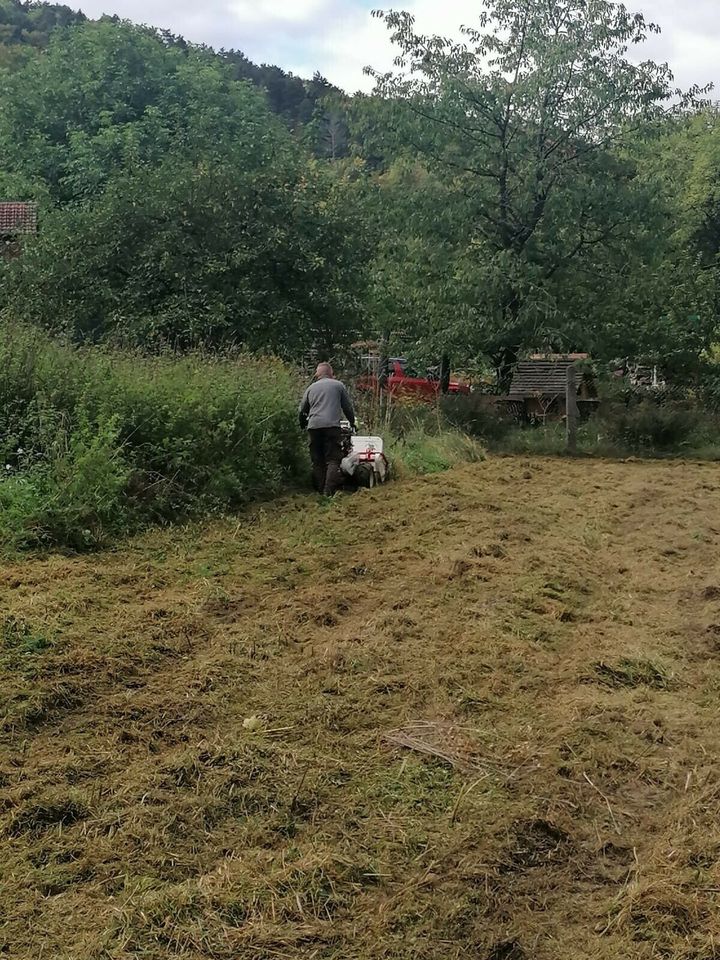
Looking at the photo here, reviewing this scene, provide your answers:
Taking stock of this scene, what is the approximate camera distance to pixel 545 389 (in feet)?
53.3

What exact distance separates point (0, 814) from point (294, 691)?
4.64ft

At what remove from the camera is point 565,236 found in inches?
593

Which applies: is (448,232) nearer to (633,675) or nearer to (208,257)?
(208,257)

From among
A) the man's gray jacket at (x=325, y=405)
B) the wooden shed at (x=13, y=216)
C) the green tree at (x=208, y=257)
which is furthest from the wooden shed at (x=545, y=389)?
the wooden shed at (x=13, y=216)

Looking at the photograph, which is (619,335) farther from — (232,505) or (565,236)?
(232,505)

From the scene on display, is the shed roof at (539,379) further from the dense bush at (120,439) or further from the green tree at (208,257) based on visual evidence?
the dense bush at (120,439)

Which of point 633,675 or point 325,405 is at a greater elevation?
point 325,405

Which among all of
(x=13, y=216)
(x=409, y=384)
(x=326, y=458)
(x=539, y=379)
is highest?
(x=13, y=216)

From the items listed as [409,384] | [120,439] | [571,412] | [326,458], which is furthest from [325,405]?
[409,384]

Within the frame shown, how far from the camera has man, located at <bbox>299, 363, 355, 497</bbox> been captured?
8.74 metres

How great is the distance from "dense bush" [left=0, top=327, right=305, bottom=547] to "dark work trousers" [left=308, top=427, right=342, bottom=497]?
403mm

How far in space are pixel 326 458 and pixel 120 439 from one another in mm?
2436

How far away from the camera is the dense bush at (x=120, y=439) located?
20.7ft

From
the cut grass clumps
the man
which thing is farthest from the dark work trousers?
the cut grass clumps
